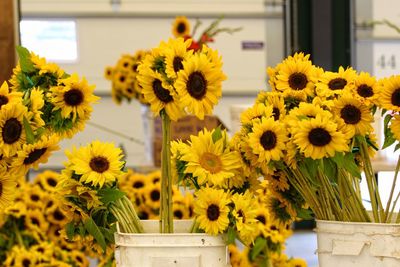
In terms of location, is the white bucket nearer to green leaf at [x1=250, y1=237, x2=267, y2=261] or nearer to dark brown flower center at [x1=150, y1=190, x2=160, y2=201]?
green leaf at [x1=250, y1=237, x2=267, y2=261]

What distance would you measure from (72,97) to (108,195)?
14 centimetres

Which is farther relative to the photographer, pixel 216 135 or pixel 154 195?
pixel 154 195

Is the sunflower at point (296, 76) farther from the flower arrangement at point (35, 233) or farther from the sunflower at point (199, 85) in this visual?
the flower arrangement at point (35, 233)

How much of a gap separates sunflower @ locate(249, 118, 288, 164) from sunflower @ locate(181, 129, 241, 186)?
0.04 metres

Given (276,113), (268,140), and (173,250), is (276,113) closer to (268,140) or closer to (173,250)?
(268,140)

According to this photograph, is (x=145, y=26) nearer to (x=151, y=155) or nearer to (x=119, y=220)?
(x=151, y=155)

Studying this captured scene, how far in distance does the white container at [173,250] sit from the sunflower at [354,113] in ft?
0.69

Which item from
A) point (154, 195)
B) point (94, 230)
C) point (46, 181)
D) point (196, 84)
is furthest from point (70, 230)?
point (46, 181)

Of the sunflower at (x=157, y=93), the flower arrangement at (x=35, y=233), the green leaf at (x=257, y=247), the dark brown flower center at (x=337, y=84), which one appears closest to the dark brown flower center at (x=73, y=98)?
the sunflower at (x=157, y=93)

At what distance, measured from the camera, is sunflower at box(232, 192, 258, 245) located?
97 cm

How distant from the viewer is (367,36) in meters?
5.79

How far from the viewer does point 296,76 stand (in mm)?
1065

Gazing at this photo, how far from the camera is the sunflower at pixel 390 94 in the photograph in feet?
3.26

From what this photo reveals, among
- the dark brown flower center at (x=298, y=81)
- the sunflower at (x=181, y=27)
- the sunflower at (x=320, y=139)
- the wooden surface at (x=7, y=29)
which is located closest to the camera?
the sunflower at (x=320, y=139)
